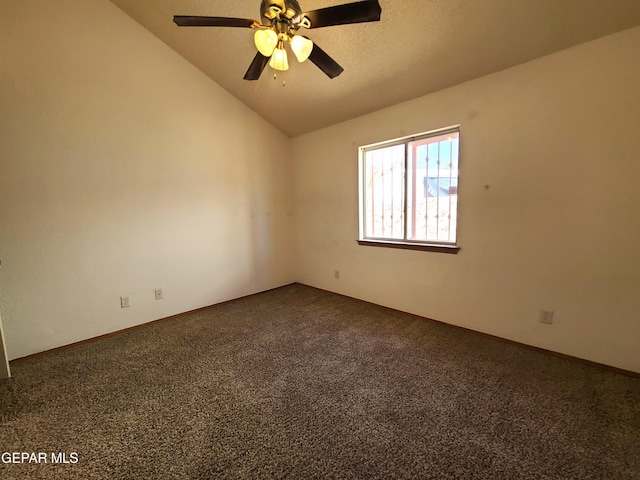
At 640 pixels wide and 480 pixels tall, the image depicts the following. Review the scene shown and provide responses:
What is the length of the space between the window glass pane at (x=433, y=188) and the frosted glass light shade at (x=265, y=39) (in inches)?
72.9

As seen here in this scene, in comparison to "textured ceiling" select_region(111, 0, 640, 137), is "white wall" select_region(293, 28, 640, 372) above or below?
below

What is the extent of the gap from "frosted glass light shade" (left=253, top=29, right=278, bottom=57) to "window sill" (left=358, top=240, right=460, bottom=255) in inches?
86.7

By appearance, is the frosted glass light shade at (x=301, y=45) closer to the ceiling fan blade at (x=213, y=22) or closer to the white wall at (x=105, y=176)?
the ceiling fan blade at (x=213, y=22)

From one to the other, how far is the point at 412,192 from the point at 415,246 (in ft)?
1.95

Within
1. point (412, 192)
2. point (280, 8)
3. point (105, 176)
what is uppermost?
point (280, 8)

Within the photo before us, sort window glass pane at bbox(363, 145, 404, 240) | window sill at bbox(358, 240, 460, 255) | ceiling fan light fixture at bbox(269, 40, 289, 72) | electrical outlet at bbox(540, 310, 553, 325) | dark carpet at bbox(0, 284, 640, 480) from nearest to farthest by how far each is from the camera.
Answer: dark carpet at bbox(0, 284, 640, 480) < ceiling fan light fixture at bbox(269, 40, 289, 72) < electrical outlet at bbox(540, 310, 553, 325) < window sill at bbox(358, 240, 460, 255) < window glass pane at bbox(363, 145, 404, 240)

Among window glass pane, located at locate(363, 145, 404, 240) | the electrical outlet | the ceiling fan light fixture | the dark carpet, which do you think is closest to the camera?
the dark carpet

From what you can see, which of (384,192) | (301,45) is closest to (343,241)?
(384,192)

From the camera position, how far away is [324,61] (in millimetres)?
1845

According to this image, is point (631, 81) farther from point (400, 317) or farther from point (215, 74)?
point (215, 74)

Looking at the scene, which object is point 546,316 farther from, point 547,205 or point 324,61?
point 324,61

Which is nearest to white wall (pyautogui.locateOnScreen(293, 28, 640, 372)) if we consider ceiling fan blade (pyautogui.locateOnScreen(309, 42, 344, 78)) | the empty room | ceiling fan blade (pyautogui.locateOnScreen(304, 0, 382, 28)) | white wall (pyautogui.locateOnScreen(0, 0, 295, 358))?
the empty room

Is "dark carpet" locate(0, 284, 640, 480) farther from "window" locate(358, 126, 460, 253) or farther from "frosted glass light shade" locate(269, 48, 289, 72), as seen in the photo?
"frosted glass light shade" locate(269, 48, 289, 72)

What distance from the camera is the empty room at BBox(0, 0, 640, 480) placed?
4.75 feet
